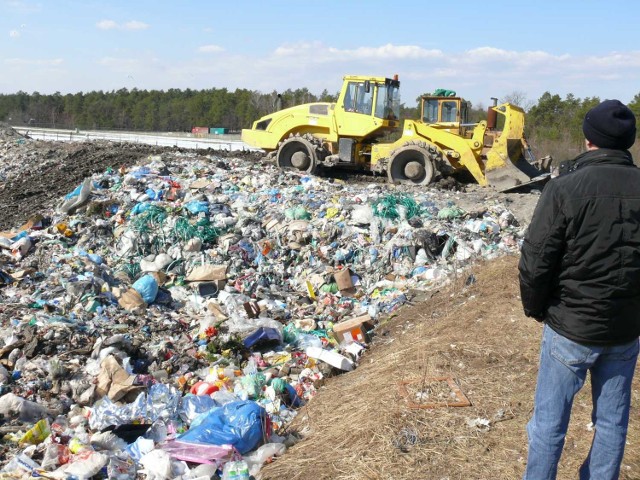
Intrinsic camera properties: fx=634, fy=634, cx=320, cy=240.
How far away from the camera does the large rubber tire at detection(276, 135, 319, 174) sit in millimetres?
14180

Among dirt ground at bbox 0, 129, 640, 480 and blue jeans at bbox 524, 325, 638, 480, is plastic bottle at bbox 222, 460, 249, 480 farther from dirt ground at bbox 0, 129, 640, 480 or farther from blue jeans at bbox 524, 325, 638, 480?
blue jeans at bbox 524, 325, 638, 480

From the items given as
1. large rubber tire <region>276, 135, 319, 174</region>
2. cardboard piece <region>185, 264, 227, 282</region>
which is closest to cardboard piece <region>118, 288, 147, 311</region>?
cardboard piece <region>185, 264, 227, 282</region>

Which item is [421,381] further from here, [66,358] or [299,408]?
[66,358]

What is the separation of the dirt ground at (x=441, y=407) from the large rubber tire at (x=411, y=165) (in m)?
6.16

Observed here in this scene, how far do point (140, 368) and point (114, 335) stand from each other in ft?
1.86

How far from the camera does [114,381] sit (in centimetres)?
529

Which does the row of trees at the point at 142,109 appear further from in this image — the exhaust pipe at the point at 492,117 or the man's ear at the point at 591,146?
the man's ear at the point at 591,146

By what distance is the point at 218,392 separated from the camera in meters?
5.12

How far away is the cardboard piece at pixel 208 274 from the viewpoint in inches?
328

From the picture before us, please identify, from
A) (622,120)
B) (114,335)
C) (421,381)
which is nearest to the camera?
(622,120)

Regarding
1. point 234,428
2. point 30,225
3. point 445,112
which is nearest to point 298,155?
point 445,112

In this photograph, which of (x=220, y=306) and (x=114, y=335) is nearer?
(x=114, y=335)

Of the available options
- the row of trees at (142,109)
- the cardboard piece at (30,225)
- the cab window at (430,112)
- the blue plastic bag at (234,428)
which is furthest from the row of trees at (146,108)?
the blue plastic bag at (234,428)

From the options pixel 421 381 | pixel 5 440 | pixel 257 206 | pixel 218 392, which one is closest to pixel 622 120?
pixel 421 381
